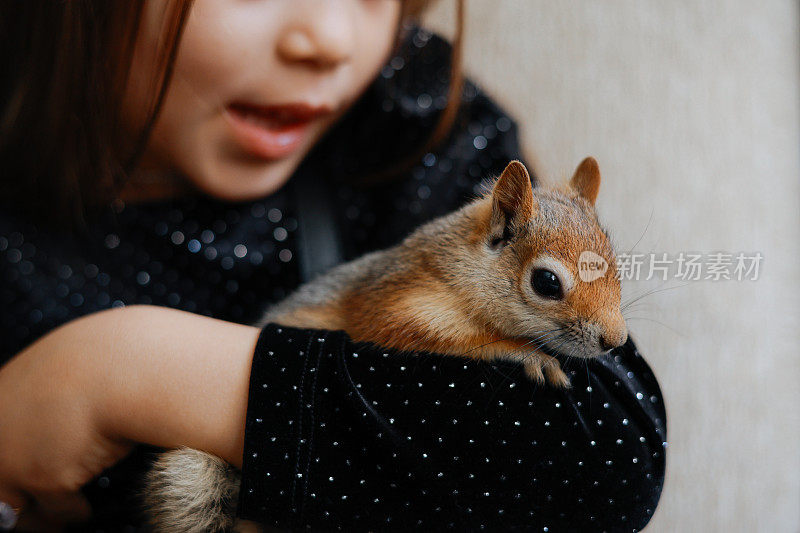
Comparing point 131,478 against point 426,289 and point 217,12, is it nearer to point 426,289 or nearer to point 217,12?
point 426,289

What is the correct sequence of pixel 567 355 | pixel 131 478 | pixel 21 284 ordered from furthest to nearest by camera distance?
pixel 21 284, pixel 131 478, pixel 567 355

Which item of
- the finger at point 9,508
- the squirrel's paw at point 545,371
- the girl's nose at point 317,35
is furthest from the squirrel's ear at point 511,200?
the finger at point 9,508

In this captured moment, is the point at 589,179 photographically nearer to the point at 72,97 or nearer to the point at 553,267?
the point at 553,267

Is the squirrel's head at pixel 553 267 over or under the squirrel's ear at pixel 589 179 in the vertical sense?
under

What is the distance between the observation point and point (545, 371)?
507 mm

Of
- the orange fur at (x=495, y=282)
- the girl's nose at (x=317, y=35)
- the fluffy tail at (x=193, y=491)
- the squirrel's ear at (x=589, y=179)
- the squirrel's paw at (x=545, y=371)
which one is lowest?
the fluffy tail at (x=193, y=491)

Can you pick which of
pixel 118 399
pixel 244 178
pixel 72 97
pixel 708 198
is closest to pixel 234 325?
pixel 118 399

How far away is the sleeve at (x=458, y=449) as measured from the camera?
50cm

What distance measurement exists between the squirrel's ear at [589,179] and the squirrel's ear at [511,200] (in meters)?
0.05

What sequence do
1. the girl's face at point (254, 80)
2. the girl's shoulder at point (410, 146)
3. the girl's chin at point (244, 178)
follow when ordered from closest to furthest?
the girl's face at point (254, 80) < the girl's chin at point (244, 178) < the girl's shoulder at point (410, 146)

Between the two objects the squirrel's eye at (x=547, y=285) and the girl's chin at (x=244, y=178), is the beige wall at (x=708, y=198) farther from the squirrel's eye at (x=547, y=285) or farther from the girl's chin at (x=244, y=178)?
the girl's chin at (x=244, y=178)

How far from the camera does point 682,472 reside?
0.58 metres

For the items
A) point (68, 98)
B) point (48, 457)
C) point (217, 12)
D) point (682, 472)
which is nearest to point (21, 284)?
point (68, 98)

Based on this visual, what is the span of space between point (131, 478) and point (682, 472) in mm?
550
